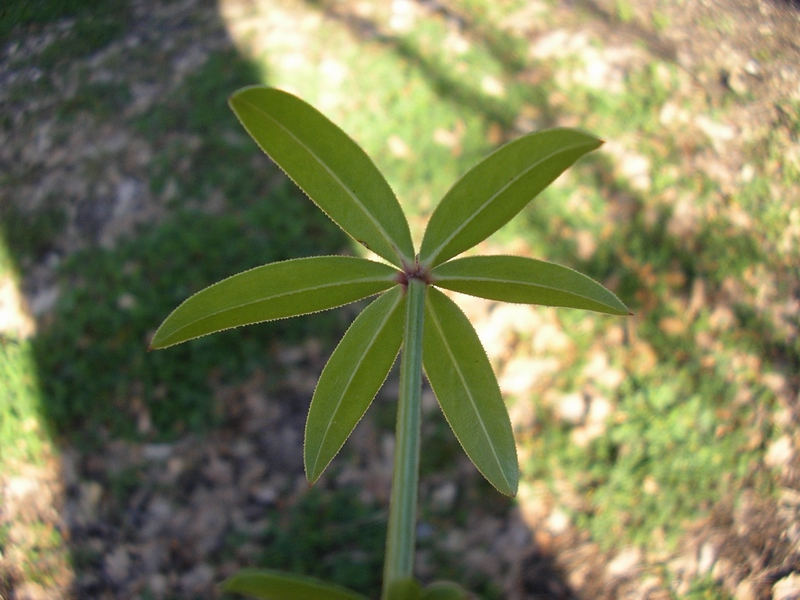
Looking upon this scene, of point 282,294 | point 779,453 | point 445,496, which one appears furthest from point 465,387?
point 779,453

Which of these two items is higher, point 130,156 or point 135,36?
point 135,36

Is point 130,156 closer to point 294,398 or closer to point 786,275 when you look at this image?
point 294,398

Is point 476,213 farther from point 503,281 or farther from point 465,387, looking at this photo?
point 465,387

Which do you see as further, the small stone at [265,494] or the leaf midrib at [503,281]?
the small stone at [265,494]

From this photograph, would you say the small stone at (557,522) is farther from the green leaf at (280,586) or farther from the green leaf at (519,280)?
the green leaf at (280,586)

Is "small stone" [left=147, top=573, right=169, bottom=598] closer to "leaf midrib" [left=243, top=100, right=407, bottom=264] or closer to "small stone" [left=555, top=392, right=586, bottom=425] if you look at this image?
"small stone" [left=555, top=392, right=586, bottom=425]

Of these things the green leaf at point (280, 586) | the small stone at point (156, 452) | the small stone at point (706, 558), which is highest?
the small stone at point (156, 452)

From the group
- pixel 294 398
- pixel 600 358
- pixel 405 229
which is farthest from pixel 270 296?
pixel 600 358

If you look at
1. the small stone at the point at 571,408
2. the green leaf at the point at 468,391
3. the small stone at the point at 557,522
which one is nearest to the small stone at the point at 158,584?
the small stone at the point at 557,522
